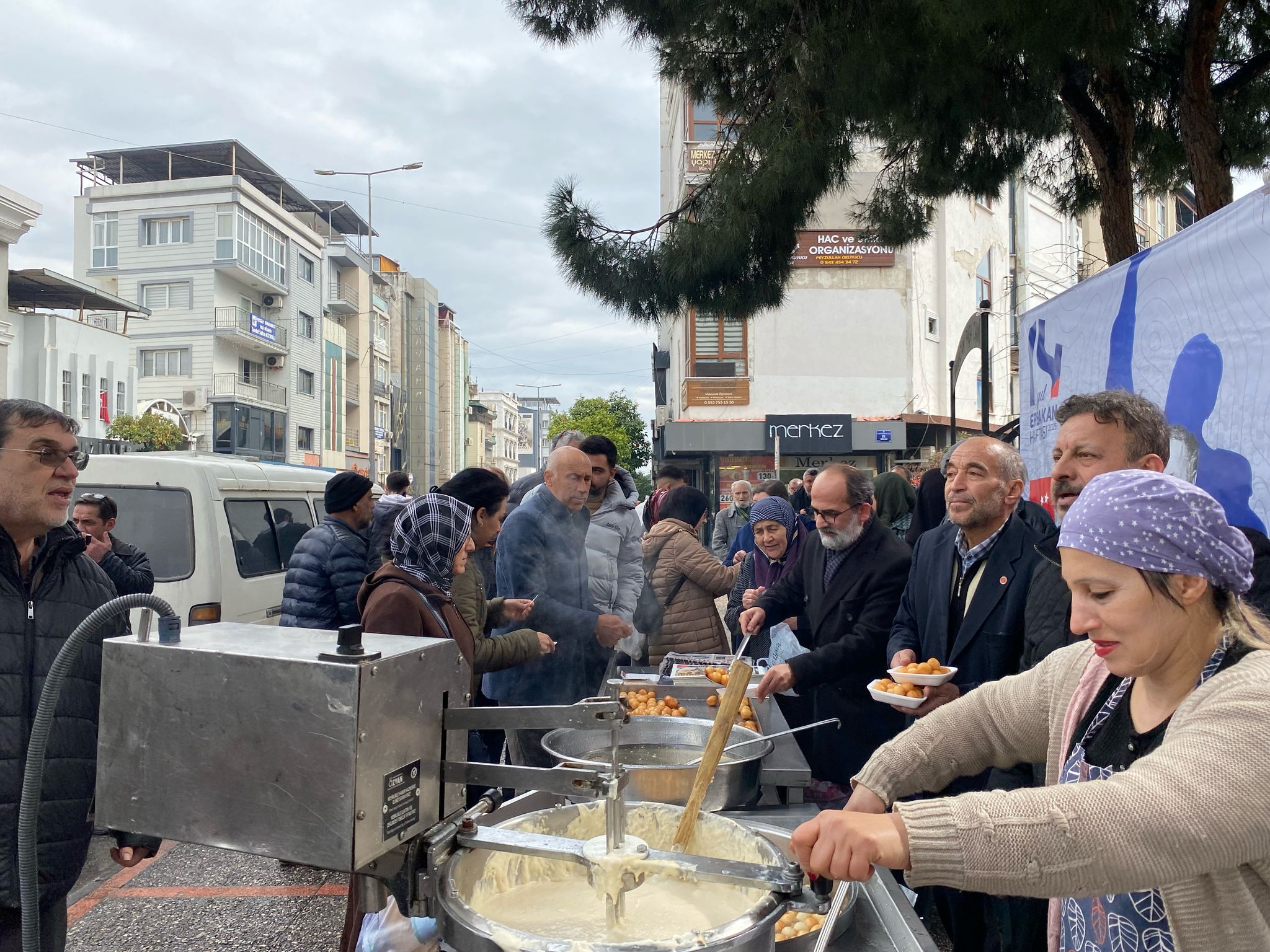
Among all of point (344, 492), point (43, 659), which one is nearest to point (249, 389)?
point (344, 492)

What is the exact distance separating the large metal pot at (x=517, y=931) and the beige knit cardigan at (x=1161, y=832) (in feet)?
0.96

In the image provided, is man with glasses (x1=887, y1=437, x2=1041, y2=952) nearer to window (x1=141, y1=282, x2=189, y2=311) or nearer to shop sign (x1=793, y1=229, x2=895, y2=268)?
shop sign (x1=793, y1=229, x2=895, y2=268)

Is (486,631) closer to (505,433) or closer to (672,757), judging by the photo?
(672,757)

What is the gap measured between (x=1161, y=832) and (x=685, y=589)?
164 inches

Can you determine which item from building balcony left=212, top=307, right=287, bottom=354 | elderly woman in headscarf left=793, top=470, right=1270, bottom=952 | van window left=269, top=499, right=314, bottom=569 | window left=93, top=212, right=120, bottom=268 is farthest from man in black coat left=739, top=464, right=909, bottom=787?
window left=93, top=212, right=120, bottom=268

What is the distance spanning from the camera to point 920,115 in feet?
16.3

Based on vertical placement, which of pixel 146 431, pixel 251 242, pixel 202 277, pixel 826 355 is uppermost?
pixel 251 242

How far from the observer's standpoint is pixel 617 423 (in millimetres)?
39875

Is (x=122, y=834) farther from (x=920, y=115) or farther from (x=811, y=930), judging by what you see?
(x=920, y=115)

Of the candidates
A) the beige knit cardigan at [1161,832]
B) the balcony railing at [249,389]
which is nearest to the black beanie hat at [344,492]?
the beige knit cardigan at [1161,832]

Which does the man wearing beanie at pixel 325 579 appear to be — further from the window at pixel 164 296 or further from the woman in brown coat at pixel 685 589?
the window at pixel 164 296

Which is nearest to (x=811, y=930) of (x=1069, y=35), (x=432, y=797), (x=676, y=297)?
(x=432, y=797)

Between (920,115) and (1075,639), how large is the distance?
3.63m

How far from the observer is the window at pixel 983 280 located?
2372 centimetres
